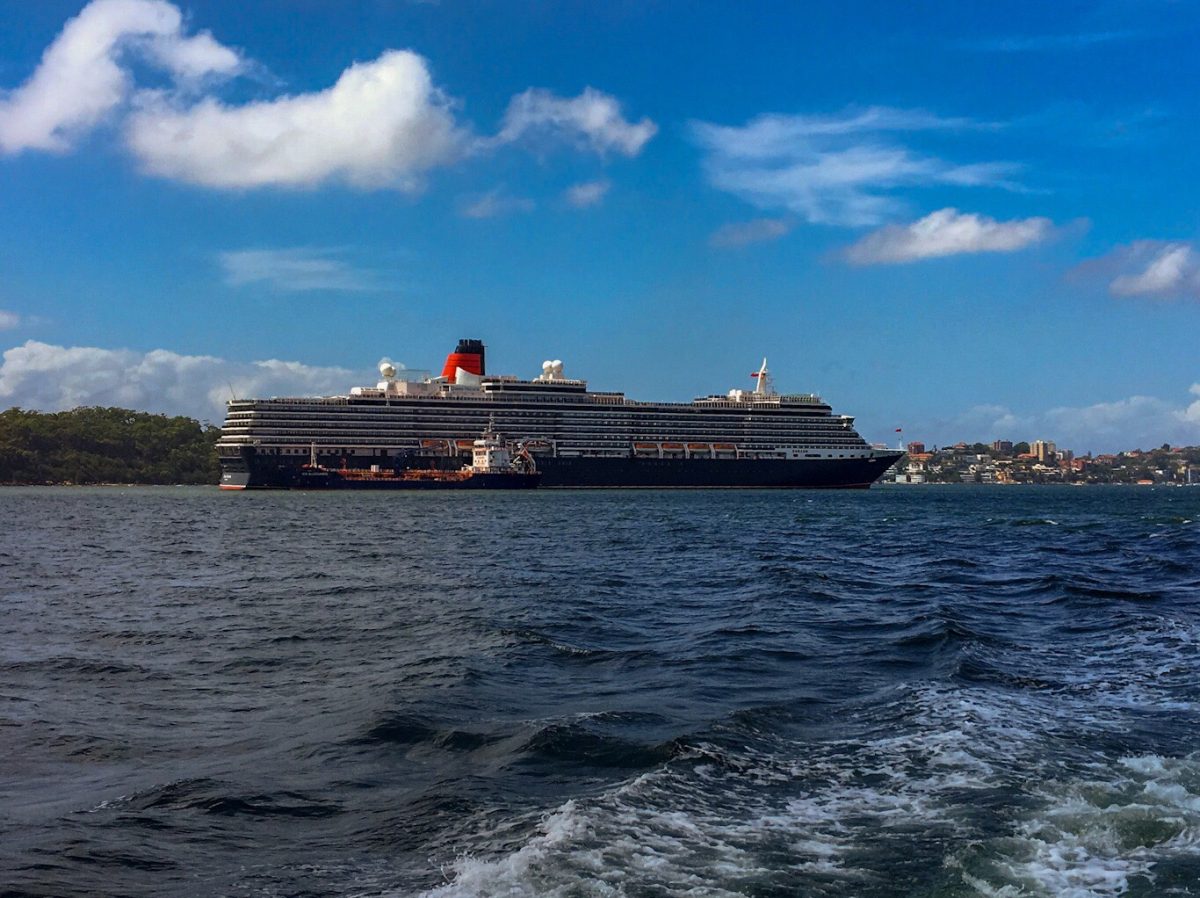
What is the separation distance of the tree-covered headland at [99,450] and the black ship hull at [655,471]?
2764 inches

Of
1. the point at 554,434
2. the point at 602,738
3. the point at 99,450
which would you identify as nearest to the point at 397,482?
the point at 554,434

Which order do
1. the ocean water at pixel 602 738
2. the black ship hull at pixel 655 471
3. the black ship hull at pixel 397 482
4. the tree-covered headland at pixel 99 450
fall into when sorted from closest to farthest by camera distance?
1. the ocean water at pixel 602 738
2. the black ship hull at pixel 397 482
3. the black ship hull at pixel 655 471
4. the tree-covered headland at pixel 99 450

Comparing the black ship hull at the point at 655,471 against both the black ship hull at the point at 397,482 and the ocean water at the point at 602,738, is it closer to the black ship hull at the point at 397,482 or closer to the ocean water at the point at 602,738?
the black ship hull at the point at 397,482

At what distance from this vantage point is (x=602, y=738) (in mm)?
10930

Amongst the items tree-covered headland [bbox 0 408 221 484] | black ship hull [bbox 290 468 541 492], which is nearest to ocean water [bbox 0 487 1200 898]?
black ship hull [bbox 290 468 541 492]

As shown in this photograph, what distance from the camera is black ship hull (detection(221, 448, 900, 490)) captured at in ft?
358

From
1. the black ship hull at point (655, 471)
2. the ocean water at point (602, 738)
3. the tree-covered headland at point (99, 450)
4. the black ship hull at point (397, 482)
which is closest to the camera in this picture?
the ocean water at point (602, 738)

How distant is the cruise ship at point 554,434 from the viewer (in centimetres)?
10969

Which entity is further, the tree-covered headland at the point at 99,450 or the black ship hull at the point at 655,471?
the tree-covered headland at the point at 99,450

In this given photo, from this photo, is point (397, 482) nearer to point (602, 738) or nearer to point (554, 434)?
point (554, 434)

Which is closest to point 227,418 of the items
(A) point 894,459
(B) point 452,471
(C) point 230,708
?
(B) point 452,471

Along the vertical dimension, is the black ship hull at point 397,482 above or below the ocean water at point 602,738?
above

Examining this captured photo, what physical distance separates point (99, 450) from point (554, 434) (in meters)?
98.5

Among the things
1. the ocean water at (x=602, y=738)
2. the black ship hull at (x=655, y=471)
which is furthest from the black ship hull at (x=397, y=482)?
the ocean water at (x=602, y=738)
